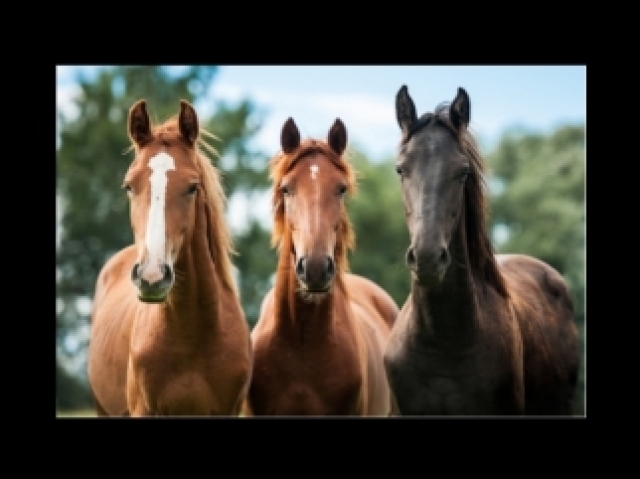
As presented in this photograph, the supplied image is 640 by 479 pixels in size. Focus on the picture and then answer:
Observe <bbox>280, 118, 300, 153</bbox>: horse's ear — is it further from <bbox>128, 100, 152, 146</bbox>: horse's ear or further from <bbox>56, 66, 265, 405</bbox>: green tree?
<bbox>56, 66, 265, 405</bbox>: green tree

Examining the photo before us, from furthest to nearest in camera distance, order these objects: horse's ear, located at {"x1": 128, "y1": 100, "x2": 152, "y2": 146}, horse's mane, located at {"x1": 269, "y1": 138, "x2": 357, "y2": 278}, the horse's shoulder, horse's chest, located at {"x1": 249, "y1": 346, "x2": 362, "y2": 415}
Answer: the horse's shoulder → horse's mane, located at {"x1": 269, "y1": 138, "x2": 357, "y2": 278} → horse's chest, located at {"x1": 249, "y1": 346, "x2": 362, "y2": 415} → horse's ear, located at {"x1": 128, "y1": 100, "x2": 152, "y2": 146}

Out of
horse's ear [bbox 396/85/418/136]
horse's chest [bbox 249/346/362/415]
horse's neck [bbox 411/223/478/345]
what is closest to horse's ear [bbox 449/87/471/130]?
horse's ear [bbox 396/85/418/136]

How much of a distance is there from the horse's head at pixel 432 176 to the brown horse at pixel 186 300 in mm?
988

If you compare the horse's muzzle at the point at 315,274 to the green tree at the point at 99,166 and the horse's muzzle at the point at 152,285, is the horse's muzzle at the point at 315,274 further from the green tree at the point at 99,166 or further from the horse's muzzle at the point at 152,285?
the green tree at the point at 99,166

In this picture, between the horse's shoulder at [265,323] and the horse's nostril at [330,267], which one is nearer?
the horse's nostril at [330,267]

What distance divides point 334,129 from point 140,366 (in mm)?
1577

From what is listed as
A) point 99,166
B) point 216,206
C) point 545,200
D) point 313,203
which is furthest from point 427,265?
point 99,166

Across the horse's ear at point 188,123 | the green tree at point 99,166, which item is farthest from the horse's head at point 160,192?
the green tree at point 99,166

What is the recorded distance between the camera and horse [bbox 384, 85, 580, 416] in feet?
15.7

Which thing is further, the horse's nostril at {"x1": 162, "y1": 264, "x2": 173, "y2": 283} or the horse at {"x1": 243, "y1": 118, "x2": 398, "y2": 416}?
the horse at {"x1": 243, "y1": 118, "x2": 398, "y2": 416}

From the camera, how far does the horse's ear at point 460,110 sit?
502 cm

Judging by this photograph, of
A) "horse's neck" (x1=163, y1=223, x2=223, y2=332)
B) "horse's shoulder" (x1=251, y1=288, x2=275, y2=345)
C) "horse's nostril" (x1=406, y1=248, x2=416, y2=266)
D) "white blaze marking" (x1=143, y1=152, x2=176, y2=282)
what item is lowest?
"horse's shoulder" (x1=251, y1=288, x2=275, y2=345)

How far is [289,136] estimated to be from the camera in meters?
5.46
